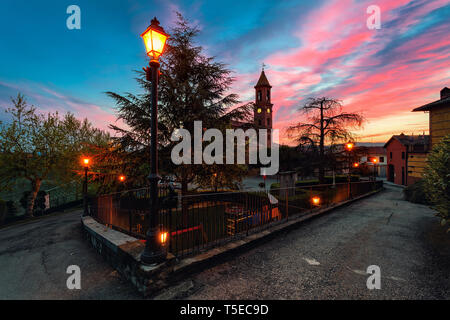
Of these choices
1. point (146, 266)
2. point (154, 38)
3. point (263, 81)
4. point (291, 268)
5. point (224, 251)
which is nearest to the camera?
point (146, 266)

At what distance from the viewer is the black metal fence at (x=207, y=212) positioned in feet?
15.5

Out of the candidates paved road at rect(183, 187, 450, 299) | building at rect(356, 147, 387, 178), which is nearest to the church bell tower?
building at rect(356, 147, 387, 178)

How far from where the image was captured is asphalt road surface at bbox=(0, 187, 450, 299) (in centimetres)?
309

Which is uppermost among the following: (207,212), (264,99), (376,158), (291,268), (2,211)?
(264,99)

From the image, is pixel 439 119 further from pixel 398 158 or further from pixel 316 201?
pixel 398 158

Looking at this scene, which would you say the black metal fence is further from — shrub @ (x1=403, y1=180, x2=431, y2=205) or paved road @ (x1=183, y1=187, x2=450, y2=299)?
shrub @ (x1=403, y1=180, x2=431, y2=205)

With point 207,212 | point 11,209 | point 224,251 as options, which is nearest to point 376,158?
point 207,212

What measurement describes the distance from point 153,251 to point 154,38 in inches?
162

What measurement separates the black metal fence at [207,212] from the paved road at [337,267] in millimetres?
948

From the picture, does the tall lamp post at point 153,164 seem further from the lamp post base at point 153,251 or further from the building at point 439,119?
the building at point 439,119

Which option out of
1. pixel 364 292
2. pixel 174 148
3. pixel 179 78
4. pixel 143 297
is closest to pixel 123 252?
pixel 143 297

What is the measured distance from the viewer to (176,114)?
7.54 metres
